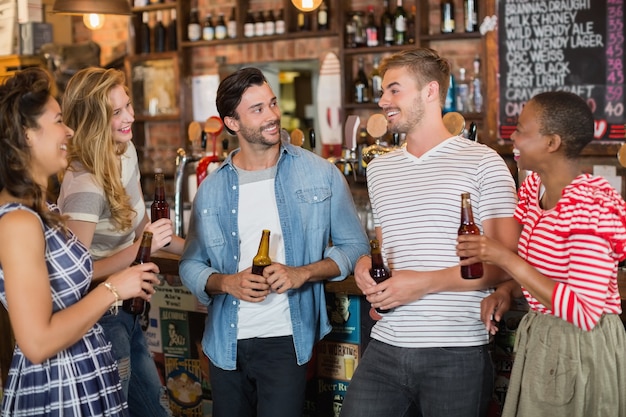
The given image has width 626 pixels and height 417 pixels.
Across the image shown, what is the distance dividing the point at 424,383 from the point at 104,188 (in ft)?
3.88

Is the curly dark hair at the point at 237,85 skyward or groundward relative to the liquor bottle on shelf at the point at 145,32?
groundward

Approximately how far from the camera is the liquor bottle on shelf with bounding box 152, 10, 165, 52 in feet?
22.4

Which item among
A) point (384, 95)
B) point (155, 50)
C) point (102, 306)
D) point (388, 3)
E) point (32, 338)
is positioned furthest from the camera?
point (155, 50)

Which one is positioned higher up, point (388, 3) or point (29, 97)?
point (388, 3)

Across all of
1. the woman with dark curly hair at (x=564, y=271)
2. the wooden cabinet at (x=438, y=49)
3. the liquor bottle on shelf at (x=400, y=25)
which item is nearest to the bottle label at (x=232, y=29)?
the wooden cabinet at (x=438, y=49)

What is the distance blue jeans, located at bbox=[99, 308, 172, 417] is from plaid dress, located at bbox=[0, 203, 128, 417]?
18.7 inches

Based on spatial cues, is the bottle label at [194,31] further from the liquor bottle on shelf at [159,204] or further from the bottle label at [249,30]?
the liquor bottle on shelf at [159,204]

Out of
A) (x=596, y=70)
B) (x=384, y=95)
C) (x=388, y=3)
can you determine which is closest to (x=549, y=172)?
(x=384, y=95)

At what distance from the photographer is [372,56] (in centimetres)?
596

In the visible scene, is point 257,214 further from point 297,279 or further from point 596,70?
point 596,70

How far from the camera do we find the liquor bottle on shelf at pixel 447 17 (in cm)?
553

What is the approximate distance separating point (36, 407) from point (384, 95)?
1.35m

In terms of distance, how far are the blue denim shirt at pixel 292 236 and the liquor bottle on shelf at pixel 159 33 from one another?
4.50 meters

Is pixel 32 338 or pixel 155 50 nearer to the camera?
pixel 32 338
